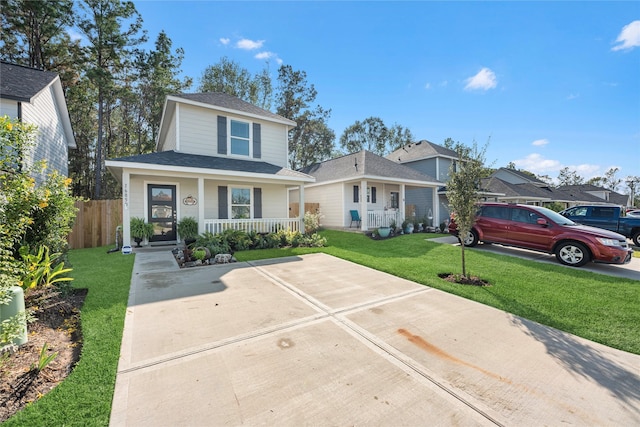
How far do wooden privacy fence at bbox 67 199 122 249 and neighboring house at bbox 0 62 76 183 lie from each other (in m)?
1.76

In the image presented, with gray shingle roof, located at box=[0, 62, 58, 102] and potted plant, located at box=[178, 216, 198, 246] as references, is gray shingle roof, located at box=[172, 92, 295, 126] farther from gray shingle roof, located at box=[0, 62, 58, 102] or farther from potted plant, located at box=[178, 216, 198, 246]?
potted plant, located at box=[178, 216, 198, 246]

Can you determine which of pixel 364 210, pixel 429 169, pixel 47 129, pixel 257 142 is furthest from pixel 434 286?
pixel 429 169

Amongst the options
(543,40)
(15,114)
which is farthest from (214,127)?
(543,40)

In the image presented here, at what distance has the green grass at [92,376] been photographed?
1837mm

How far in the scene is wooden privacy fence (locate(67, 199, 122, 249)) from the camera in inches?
392

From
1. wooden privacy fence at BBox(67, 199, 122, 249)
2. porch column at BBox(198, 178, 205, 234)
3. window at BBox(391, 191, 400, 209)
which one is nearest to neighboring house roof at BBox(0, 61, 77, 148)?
wooden privacy fence at BBox(67, 199, 122, 249)

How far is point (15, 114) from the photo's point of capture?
828 cm

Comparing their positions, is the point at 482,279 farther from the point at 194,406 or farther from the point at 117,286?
the point at 117,286

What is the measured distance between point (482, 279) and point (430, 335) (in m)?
3.33

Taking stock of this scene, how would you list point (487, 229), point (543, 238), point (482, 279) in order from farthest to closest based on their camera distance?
point (487, 229), point (543, 238), point (482, 279)

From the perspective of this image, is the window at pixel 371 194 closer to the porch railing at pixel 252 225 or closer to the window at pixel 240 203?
the porch railing at pixel 252 225

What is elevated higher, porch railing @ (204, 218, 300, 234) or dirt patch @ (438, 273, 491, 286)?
porch railing @ (204, 218, 300, 234)

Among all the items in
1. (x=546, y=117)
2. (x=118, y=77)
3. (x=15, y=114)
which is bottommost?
(x=15, y=114)

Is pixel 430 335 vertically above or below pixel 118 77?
below
